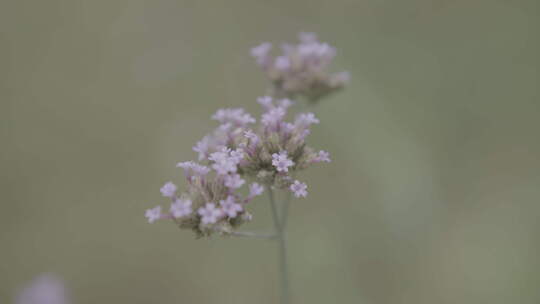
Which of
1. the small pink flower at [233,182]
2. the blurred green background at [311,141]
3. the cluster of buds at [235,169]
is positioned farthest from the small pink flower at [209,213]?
the blurred green background at [311,141]

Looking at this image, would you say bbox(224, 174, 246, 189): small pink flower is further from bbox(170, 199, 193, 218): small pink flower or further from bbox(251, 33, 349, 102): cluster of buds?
bbox(251, 33, 349, 102): cluster of buds

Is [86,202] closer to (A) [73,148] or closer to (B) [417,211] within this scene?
(A) [73,148]

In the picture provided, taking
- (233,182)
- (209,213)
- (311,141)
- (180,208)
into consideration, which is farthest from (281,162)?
(311,141)

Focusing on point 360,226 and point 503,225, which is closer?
point 503,225

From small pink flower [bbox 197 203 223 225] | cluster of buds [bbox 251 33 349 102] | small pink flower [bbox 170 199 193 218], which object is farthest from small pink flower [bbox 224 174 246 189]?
cluster of buds [bbox 251 33 349 102]

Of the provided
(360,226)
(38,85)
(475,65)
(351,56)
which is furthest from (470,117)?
(38,85)
